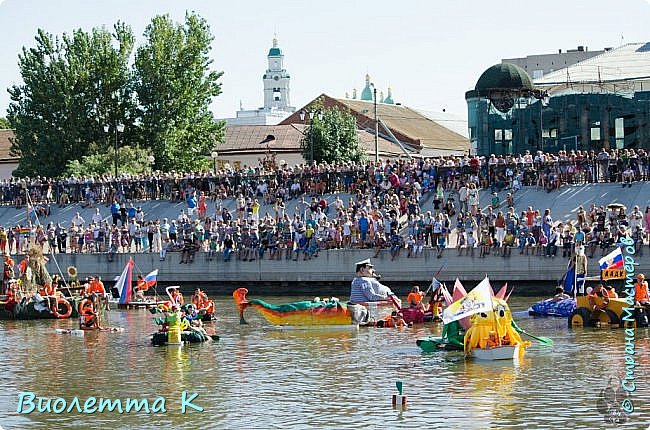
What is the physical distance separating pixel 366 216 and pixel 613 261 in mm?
14966

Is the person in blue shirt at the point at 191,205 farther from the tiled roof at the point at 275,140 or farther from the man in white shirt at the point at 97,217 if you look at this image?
the tiled roof at the point at 275,140

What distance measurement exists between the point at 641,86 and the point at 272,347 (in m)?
38.7

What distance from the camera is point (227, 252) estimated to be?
51.0 meters

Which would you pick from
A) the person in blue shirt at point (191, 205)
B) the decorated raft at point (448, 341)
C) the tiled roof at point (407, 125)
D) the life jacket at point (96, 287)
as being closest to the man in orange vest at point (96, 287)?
the life jacket at point (96, 287)

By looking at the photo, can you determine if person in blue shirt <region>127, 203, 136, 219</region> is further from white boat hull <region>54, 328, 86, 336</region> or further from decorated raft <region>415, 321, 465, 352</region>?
decorated raft <region>415, 321, 465, 352</region>

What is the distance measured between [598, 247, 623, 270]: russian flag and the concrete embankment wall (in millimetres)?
8527

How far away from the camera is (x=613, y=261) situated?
35.1 m

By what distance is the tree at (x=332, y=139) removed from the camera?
79.3m

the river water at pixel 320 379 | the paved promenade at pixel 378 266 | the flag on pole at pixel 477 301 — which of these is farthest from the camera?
the paved promenade at pixel 378 266

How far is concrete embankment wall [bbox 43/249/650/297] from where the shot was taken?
150ft

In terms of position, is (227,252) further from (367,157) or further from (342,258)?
(367,157)

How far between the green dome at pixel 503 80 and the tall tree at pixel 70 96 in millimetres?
21422

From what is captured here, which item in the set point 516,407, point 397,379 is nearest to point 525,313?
point 397,379

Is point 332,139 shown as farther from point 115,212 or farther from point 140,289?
point 140,289
